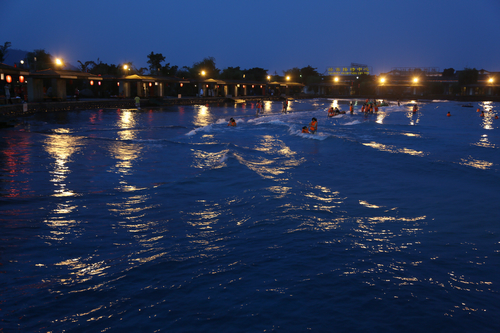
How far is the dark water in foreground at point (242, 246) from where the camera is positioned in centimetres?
433

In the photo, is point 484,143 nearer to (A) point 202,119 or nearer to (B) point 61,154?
(A) point 202,119

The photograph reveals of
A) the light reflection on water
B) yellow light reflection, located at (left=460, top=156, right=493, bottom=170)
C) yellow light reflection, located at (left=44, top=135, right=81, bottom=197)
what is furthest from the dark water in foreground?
the light reflection on water

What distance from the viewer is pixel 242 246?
6.08m

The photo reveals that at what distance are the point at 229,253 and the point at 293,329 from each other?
193 cm

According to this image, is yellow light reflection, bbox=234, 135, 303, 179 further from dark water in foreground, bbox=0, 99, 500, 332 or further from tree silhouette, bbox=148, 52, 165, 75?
tree silhouette, bbox=148, 52, 165, 75

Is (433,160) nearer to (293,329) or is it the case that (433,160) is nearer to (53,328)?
(293,329)

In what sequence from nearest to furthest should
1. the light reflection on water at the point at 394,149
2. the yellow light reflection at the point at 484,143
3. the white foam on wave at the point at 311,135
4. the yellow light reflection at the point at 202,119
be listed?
1. the light reflection on water at the point at 394,149
2. the yellow light reflection at the point at 484,143
3. the white foam on wave at the point at 311,135
4. the yellow light reflection at the point at 202,119

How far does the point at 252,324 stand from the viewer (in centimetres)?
Result: 419

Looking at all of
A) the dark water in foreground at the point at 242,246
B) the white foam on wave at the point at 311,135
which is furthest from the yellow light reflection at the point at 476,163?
the white foam on wave at the point at 311,135

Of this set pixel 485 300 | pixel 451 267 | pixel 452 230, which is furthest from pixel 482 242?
pixel 485 300

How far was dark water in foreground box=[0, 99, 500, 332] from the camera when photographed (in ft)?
14.2

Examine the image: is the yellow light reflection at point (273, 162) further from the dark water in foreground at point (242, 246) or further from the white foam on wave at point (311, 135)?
the white foam on wave at point (311, 135)

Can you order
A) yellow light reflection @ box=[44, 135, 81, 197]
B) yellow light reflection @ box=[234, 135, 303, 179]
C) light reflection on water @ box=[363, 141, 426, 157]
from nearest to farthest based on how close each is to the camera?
1. yellow light reflection @ box=[44, 135, 81, 197]
2. yellow light reflection @ box=[234, 135, 303, 179]
3. light reflection on water @ box=[363, 141, 426, 157]

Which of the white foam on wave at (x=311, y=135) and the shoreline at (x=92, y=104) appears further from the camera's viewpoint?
the shoreline at (x=92, y=104)
